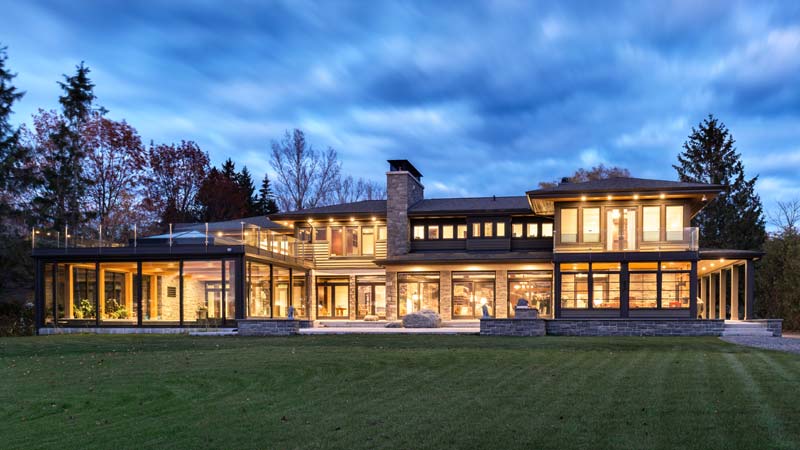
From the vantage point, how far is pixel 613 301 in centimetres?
2420

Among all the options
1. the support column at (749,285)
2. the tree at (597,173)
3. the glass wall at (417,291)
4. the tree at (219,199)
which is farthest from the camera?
the tree at (219,199)

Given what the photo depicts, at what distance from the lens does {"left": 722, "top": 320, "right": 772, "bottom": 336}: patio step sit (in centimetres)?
2112

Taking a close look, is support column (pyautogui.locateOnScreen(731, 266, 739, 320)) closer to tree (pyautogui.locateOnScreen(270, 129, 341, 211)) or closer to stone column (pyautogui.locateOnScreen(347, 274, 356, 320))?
stone column (pyautogui.locateOnScreen(347, 274, 356, 320))

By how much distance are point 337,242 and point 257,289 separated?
20.5 ft

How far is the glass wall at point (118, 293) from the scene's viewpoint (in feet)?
80.1

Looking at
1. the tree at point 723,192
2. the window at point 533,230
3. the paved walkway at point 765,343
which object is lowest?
the paved walkway at point 765,343

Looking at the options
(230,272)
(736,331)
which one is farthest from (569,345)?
(230,272)

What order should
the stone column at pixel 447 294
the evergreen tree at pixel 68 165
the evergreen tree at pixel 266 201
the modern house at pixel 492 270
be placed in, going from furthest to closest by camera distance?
the evergreen tree at pixel 266 201 → the evergreen tree at pixel 68 165 → the stone column at pixel 447 294 → the modern house at pixel 492 270

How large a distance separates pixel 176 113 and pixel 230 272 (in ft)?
308

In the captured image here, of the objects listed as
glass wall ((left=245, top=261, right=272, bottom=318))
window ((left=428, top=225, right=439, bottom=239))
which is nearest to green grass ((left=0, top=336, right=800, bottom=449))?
glass wall ((left=245, top=261, right=272, bottom=318))

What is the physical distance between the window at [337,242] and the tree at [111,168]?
14.1 metres

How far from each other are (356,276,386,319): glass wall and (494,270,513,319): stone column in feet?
17.5

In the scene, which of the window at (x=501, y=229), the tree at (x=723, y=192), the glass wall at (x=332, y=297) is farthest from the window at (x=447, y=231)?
the tree at (x=723, y=192)

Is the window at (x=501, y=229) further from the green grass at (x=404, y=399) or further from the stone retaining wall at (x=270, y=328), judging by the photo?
the green grass at (x=404, y=399)
